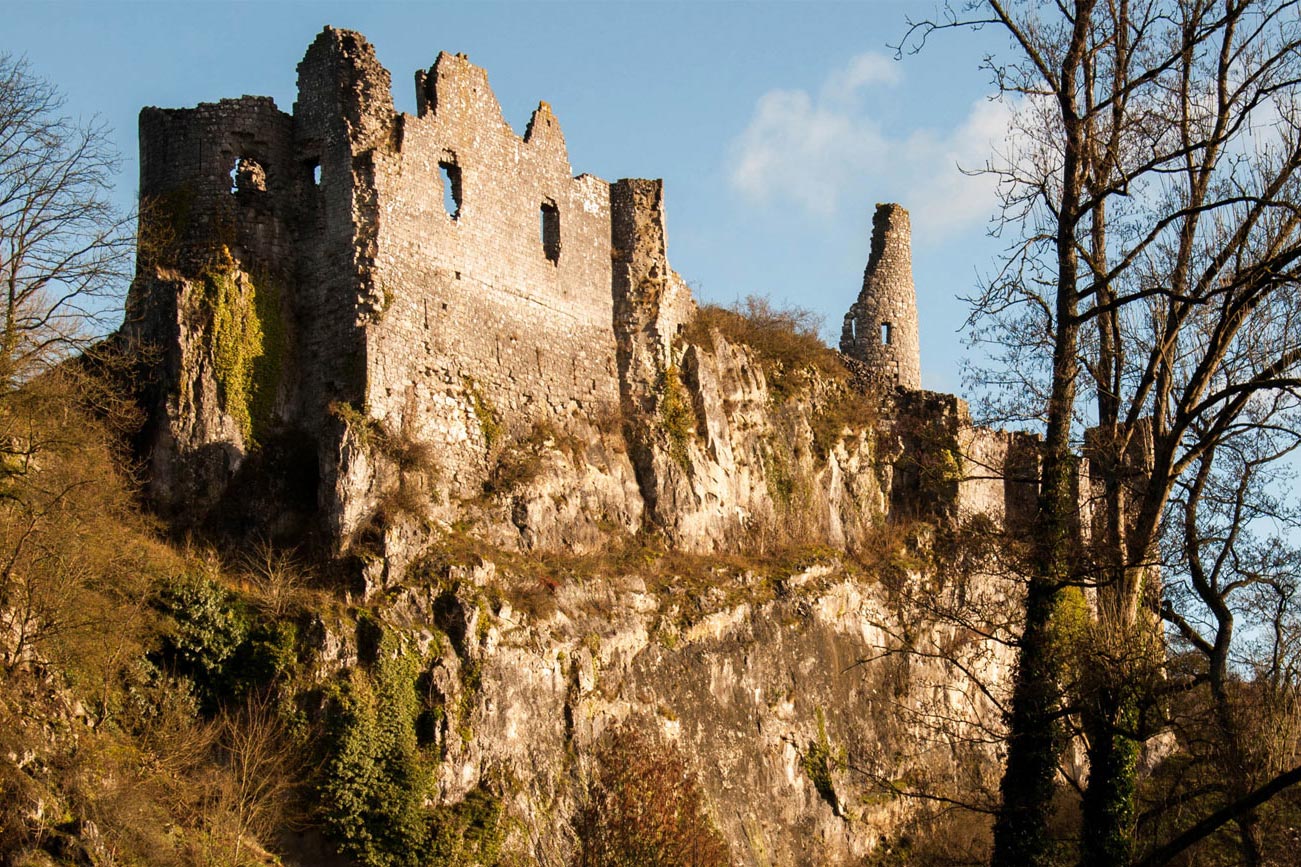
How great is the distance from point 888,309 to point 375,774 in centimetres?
2171

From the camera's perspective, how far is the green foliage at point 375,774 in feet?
71.8

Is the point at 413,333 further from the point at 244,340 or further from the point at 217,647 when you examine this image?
the point at 217,647

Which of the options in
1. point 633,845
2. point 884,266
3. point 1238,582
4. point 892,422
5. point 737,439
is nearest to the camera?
point 1238,582

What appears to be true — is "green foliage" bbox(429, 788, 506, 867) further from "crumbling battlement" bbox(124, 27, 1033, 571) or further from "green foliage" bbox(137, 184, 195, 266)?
"green foliage" bbox(137, 184, 195, 266)

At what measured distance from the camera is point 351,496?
24.8 metres

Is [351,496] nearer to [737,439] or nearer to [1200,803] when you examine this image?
[737,439]

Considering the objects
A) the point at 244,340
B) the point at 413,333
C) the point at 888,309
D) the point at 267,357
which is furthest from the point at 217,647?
the point at 888,309

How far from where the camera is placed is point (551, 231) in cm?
3094

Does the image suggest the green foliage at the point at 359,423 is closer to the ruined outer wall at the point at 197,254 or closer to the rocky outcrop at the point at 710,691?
the ruined outer wall at the point at 197,254

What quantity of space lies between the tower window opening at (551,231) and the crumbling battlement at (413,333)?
0.26ft

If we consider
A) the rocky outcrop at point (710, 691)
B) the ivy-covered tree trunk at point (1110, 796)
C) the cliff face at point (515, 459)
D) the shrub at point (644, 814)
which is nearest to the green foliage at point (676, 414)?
the cliff face at point (515, 459)

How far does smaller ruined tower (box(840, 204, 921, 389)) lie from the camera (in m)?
39.8

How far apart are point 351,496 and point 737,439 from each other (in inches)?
403

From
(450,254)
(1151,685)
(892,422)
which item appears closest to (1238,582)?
(1151,685)
